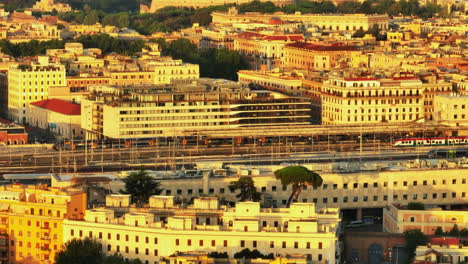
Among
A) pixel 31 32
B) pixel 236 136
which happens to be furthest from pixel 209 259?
pixel 31 32

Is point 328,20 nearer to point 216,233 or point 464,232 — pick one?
point 464,232

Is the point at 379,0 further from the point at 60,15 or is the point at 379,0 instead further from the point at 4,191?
the point at 4,191

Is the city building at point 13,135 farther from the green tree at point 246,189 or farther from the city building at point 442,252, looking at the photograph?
the city building at point 442,252

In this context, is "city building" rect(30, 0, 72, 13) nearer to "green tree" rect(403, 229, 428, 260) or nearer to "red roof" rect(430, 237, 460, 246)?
"green tree" rect(403, 229, 428, 260)

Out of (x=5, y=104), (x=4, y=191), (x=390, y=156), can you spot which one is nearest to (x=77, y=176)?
(x=4, y=191)

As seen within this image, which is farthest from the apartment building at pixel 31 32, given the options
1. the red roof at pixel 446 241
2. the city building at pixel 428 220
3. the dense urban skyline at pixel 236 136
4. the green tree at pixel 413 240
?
the red roof at pixel 446 241

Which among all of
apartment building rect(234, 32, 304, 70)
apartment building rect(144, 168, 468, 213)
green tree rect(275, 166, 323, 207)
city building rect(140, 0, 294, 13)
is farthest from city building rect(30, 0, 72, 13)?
green tree rect(275, 166, 323, 207)
